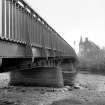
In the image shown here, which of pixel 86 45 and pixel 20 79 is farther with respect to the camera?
pixel 86 45

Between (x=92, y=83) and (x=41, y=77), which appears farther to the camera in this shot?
(x=92, y=83)

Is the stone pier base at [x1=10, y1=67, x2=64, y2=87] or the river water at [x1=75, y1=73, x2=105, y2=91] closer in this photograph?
the stone pier base at [x1=10, y1=67, x2=64, y2=87]

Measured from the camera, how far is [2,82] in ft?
117

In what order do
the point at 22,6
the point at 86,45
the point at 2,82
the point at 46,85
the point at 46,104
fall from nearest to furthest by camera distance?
1. the point at 22,6
2. the point at 46,104
3. the point at 46,85
4. the point at 2,82
5. the point at 86,45

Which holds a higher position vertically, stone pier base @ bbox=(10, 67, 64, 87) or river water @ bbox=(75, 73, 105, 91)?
stone pier base @ bbox=(10, 67, 64, 87)

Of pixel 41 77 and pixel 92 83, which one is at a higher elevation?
pixel 41 77

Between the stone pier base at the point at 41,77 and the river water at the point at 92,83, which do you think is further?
the river water at the point at 92,83

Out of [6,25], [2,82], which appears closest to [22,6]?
[6,25]

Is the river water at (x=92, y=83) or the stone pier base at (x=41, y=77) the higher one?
the stone pier base at (x=41, y=77)

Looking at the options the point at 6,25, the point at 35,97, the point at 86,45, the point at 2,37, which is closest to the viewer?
the point at 2,37

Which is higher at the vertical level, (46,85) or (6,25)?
(6,25)

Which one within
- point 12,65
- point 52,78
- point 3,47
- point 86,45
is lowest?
point 52,78

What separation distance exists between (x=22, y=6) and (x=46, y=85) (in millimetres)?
16696

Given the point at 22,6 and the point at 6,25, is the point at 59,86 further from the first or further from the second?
the point at 6,25
